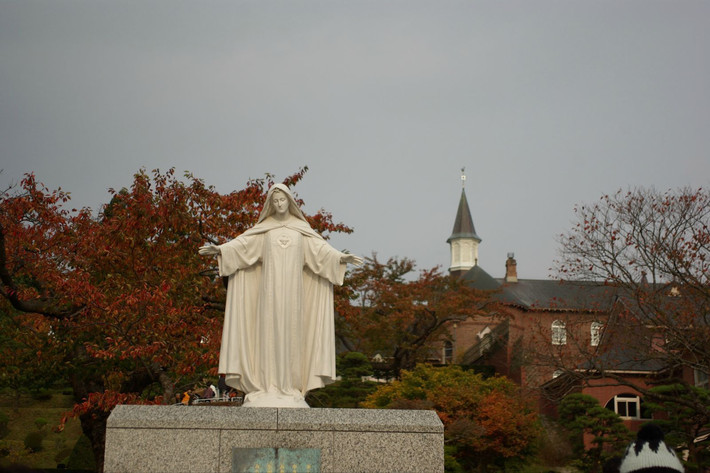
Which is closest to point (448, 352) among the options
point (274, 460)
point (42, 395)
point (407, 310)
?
point (407, 310)

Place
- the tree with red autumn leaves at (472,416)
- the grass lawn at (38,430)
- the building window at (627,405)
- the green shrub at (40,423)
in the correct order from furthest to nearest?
the building window at (627,405) < the green shrub at (40,423) < the grass lawn at (38,430) < the tree with red autumn leaves at (472,416)

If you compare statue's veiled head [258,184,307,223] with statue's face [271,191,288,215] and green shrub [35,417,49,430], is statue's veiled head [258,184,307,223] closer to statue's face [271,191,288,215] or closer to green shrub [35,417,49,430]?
statue's face [271,191,288,215]

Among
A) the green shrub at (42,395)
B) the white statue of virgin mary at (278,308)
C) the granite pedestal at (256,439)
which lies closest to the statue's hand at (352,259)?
the white statue of virgin mary at (278,308)

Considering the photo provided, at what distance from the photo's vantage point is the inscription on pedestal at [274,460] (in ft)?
20.8

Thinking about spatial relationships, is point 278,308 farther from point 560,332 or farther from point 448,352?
point 448,352

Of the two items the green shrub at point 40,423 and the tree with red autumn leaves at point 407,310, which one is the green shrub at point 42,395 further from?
the tree with red autumn leaves at point 407,310

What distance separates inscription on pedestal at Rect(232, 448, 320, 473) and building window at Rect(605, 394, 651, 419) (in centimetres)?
2788

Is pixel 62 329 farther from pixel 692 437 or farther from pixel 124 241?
pixel 692 437

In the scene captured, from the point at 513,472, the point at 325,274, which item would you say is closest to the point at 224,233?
the point at 325,274

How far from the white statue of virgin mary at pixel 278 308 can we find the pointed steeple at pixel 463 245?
66.2 m

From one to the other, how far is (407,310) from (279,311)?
29478mm

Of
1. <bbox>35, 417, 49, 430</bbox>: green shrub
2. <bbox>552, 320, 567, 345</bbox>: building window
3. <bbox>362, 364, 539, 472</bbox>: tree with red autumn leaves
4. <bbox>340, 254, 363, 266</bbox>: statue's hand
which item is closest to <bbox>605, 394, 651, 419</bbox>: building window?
<bbox>552, 320, 567, 345</bbox>: building window

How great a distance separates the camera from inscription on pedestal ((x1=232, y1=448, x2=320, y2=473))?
6.35 m

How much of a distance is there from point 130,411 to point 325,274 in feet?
7.99
